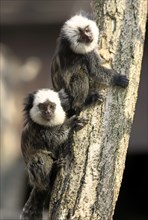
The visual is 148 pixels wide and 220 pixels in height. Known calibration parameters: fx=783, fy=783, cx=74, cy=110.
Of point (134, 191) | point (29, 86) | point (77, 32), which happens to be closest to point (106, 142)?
point (77, 32)

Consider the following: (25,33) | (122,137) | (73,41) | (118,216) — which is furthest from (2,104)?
(122,137)

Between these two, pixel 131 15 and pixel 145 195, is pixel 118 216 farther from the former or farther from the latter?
pixel 131 15

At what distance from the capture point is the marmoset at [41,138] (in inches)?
207

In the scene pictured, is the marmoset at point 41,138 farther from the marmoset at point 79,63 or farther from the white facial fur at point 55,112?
the marmoset at point 79,63

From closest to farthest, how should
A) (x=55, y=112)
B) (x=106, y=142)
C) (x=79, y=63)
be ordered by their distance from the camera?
(x=106, y=142) → (x=55, y=112) → (x=79, y=63)

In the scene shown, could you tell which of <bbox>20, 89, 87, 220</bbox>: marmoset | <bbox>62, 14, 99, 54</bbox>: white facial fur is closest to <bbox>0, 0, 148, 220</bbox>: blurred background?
<bbox>62, 14, 99, 54</bbox>: white facial fur

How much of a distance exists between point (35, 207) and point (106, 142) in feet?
2.61

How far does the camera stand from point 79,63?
5.66 meters

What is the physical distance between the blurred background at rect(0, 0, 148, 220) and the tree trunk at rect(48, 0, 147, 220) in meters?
4.80

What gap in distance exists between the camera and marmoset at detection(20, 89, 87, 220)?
207 inches

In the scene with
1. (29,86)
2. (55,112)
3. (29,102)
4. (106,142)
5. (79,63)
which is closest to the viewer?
(106,142)

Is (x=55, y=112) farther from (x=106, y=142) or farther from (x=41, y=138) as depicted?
(x=106, y=142)

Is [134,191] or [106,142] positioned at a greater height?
[106,142]

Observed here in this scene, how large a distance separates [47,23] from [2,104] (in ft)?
4.51
